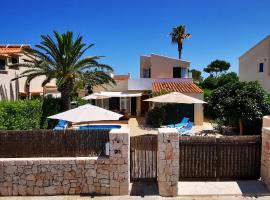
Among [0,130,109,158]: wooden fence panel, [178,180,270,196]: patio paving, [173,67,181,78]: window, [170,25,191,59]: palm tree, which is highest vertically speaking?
[170,25,191,59]: palm tree

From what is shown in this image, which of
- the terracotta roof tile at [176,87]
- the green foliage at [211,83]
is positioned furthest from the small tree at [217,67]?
the terracotta roof tile at [176,87]

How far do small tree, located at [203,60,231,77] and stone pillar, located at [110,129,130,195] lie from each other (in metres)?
102

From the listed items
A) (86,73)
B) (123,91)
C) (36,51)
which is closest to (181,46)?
(123,91)

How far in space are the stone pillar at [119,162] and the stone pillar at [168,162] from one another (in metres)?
1.25

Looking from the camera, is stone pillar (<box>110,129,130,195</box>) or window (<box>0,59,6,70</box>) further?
window (<box>0,59,6,70</box>)

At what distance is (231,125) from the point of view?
20.5m

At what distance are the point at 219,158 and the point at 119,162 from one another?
13.8ft

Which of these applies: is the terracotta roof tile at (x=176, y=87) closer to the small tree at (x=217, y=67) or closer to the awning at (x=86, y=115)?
the awning at (x=86, y=115)

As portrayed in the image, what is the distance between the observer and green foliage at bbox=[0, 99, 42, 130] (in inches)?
628

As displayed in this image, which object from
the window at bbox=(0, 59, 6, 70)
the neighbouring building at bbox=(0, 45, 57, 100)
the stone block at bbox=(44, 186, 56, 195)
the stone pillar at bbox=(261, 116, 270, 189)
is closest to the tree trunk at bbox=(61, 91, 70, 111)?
the neighbouring building at bbox=(0, 45, 57, 100)

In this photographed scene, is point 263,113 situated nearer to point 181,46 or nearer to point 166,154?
point 166,154

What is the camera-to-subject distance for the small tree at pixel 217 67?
104750 millimetres

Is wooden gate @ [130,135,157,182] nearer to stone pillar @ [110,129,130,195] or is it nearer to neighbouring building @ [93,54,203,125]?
stone pillar @ [110,129,130,195]

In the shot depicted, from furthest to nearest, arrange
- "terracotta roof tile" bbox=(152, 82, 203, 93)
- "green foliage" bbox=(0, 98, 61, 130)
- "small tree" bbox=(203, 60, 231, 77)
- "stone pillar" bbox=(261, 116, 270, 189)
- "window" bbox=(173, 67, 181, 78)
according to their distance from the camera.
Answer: "small tree" bbox=(203, 60, 231, 77), "window" bbox=(173, 67, 181, 78), "terracotta roof tile" bbox=(152, 82, 203, 93), "green foliage" bbox=(0, 98, 61, 130), "stone pillar" bbox=(261, 116, 270, 189)
